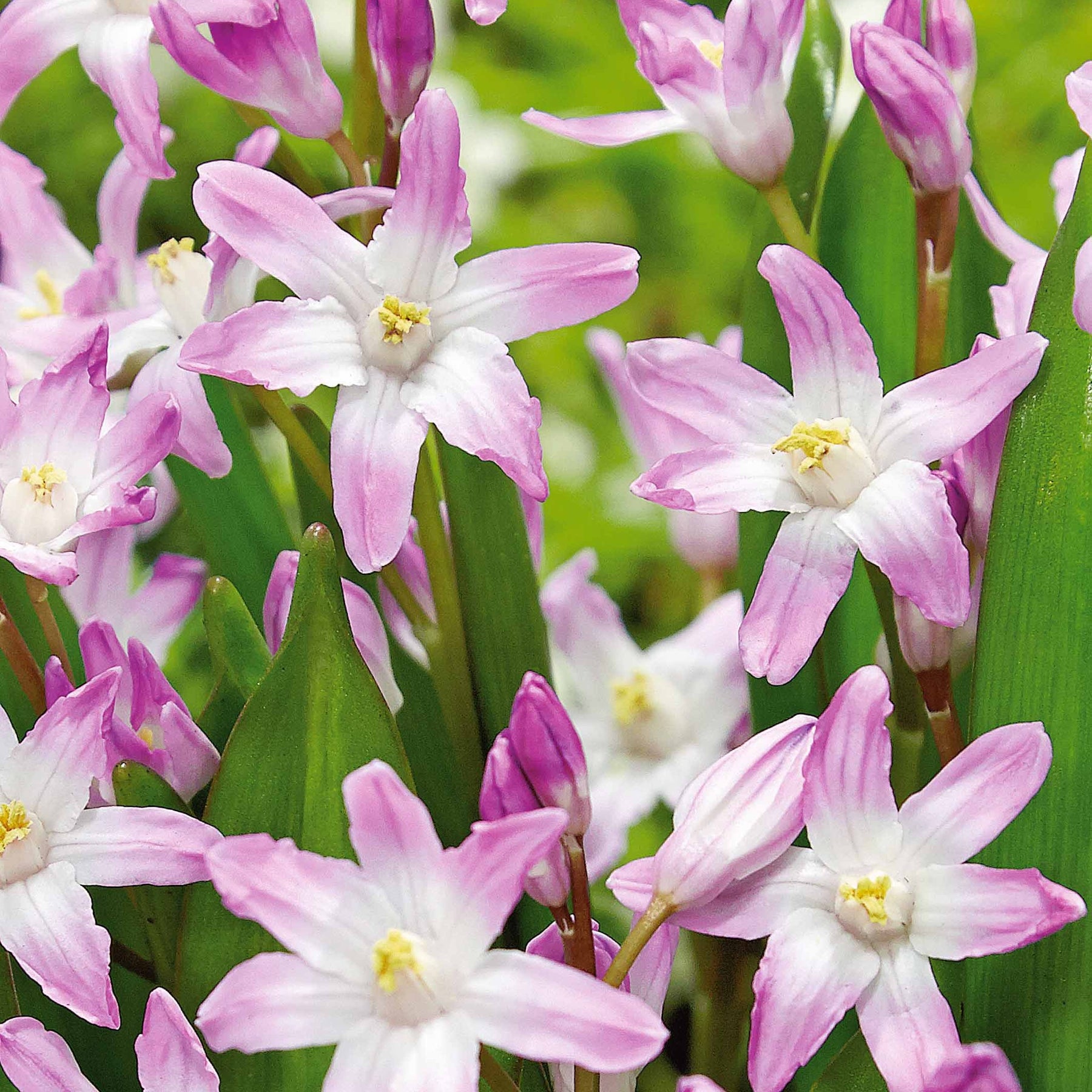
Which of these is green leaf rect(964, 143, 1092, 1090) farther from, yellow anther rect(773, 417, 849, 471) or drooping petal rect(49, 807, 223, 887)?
drooping petal rect(49, 807, 223, 887)

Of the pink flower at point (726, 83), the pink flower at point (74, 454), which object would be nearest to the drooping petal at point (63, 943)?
the pink flower at point (74, 454)

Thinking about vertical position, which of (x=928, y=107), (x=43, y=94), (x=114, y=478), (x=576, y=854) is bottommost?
(x=576, y=854)

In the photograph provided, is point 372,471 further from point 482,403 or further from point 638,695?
point 638,695

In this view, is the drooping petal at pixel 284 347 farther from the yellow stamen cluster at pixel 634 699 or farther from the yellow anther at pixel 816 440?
the yellow stamen cluster at pixel 634 699

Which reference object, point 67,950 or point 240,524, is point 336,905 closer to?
point 67,950

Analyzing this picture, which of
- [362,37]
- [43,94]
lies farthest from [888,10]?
[43,94]
